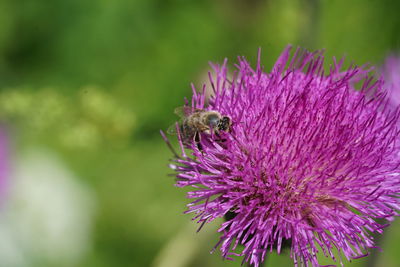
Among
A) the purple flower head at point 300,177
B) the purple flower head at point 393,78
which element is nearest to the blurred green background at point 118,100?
the purple flower head at point 393,78

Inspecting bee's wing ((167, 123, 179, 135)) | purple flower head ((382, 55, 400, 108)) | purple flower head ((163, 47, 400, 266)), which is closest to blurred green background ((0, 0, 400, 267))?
purple flower head ((382, 55, 400, 108))

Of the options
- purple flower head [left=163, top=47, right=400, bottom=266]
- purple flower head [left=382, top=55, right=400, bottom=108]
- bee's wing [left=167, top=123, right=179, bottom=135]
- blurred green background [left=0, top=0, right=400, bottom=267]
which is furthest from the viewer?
blurred green background [left=0, top=0, right=400, bottom=267]

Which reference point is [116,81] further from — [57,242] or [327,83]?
[327,83]

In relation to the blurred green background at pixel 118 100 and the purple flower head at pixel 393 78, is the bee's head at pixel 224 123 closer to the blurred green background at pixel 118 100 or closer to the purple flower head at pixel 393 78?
the purple flower head at pixel 393 78

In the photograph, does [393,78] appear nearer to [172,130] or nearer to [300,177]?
[300,177]

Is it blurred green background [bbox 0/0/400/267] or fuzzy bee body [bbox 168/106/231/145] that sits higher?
blurred green background [bbox 0/0/400/267]

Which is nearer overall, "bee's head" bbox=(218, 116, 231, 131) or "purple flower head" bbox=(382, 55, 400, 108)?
"bee's head" bbox=(218, 116, 231, 131)

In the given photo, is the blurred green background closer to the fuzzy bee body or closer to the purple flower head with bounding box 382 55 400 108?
the purple flower head with bounding box 382 55 400 108
